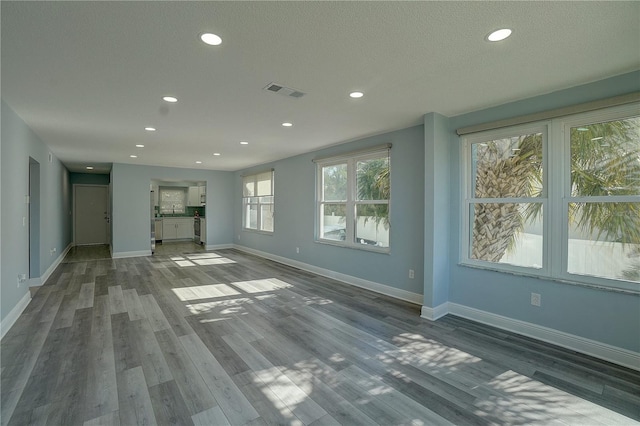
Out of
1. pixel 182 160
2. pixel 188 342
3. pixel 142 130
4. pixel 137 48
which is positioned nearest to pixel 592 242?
pixel 188 342

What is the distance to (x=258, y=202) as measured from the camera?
7895 mm

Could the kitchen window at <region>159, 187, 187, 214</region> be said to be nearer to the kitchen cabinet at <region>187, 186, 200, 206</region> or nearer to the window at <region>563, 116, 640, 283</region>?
the kitchen cabinet at <region>187, 186, 200, 206</region>

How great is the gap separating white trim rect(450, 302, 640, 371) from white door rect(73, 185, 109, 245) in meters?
10.7

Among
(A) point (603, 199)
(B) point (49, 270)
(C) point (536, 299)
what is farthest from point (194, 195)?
(A) point (603, 199)

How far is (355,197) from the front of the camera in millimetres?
4977

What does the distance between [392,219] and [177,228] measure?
9.00 meters

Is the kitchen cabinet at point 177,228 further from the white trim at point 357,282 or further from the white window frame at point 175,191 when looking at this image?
the white trim at point 357,282

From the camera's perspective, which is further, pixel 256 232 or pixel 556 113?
pixel 256 232

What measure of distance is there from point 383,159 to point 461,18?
2.80 meters

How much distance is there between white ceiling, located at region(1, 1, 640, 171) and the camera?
1712 millimetres

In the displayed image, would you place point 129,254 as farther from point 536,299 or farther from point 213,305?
point 536,299

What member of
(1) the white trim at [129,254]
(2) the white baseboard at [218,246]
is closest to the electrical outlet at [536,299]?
(2) the white baseboard at [218,246]

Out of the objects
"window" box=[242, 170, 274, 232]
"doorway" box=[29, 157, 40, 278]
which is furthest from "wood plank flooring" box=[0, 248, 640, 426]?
"window" box=[242, 170, 274, 232]

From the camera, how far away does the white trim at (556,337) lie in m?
2.44
